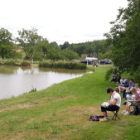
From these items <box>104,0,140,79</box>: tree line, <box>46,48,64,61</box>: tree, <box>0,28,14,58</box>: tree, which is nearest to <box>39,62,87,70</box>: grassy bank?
<box>46,48,64,61</box>: tree

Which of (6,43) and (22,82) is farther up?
(6,43)

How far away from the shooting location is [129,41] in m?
10.7

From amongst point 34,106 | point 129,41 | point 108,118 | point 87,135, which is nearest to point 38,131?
point 87,135

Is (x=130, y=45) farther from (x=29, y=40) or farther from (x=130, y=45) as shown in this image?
(x=29, y=40)

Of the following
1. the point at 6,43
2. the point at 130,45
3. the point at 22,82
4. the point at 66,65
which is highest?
the point at 6,43

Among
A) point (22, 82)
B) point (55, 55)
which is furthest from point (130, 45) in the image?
point (55, 55)

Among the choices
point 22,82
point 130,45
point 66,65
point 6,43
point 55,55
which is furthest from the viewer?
point 55,55

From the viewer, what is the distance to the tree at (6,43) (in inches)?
2287

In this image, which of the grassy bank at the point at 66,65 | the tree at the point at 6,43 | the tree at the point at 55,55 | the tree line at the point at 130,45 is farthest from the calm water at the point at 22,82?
the tree at the point at 55,55

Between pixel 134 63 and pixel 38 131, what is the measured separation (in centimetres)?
601

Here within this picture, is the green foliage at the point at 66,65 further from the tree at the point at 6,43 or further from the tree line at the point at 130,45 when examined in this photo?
Answer: the tree line at the point at 130,45

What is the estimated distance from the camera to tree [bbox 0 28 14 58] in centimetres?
5808

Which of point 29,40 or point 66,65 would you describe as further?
point 29,40

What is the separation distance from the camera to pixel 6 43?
58906mm
